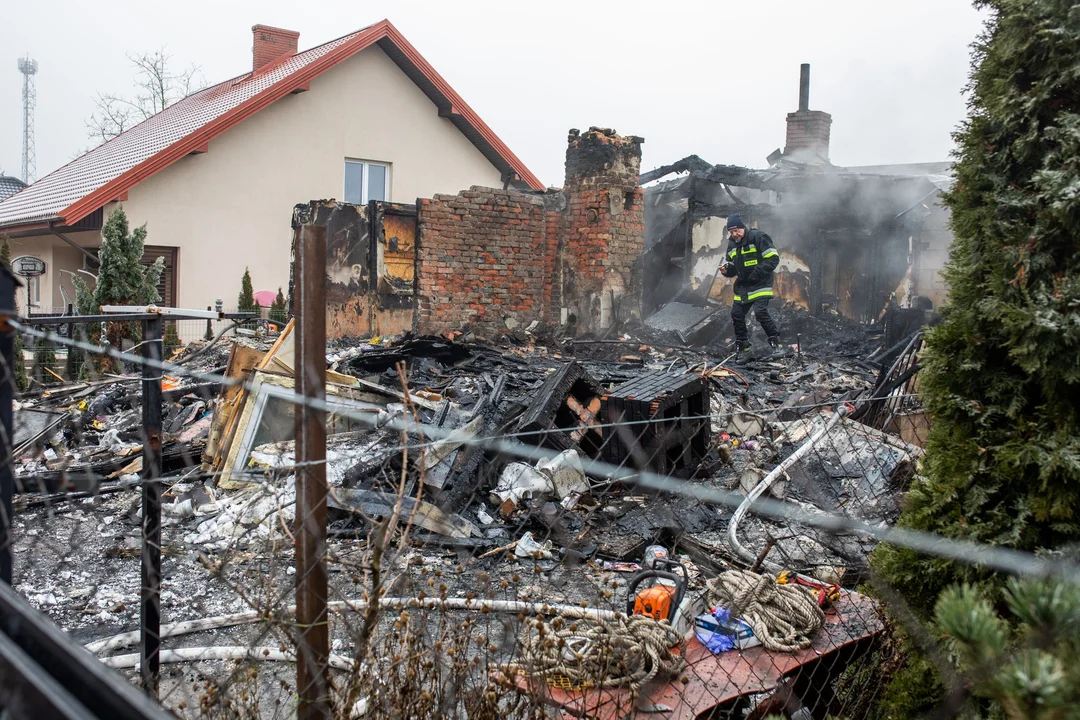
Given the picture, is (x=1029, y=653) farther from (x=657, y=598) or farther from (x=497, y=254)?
(x=497, y=254)

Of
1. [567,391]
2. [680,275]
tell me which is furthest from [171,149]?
[567,391]

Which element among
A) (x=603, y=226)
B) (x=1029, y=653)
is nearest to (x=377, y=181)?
(x=603, y=226)

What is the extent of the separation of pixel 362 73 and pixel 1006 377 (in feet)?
60.1

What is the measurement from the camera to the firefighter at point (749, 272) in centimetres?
1130

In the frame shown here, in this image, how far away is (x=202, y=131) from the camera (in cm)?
1593

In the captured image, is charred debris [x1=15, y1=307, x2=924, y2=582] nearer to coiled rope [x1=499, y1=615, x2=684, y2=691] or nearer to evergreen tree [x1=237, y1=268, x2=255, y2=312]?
coiled rope [x1=499, y1=615, x2=684, y2=691]

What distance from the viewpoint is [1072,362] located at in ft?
6.98

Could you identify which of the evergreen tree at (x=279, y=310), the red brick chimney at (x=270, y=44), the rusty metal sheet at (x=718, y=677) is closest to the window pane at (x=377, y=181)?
the evergreen tree at (x=279, y=310)

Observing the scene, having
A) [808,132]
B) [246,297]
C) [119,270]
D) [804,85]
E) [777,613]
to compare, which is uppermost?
[804,85]

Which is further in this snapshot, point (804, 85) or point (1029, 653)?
point (804, 85)

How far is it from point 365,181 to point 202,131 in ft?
13.1

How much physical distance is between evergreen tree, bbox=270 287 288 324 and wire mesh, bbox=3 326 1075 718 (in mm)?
5570

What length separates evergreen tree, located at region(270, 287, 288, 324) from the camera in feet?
48.7

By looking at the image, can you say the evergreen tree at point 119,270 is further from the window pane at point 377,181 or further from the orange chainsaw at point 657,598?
the orange chainsaw at point 657,598
